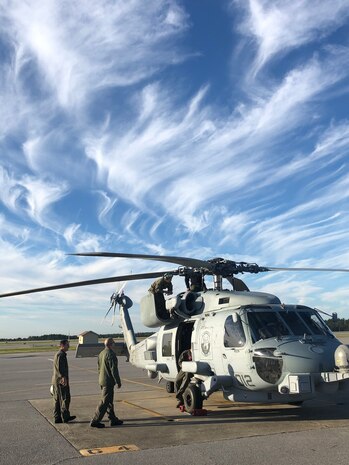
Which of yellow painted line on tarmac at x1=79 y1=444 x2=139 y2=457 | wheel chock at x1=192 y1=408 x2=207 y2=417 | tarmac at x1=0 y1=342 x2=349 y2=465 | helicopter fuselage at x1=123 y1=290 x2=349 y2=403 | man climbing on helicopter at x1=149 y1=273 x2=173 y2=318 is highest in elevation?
man climbing on helicopter at x1=149 y1=273 x2=173 y2=318

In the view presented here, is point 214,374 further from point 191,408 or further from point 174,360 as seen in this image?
point 174,360

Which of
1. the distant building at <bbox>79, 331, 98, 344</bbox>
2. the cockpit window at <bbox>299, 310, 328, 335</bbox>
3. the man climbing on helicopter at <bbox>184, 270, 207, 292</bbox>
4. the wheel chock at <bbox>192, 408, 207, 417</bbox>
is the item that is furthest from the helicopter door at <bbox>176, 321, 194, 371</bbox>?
the distant building at <bbox>79, 331, 98, 344</bbox>

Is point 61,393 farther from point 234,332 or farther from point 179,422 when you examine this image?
point 234,332

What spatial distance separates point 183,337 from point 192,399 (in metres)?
2.13

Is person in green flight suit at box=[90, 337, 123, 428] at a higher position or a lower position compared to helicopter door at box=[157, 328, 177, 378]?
lower

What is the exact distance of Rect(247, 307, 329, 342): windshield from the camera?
9.79m

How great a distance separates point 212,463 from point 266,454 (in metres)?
0.96

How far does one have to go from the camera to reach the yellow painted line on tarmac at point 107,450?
7.39m

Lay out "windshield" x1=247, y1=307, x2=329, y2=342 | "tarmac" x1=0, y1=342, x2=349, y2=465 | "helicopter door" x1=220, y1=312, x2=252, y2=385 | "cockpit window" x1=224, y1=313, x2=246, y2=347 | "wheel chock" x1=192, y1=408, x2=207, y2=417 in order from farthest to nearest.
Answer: "wheel chock" x1=192, y1=408, x2=207, y2=417, "cockpit window" x1=224, y1=313, x2=246, y2=347, "windshield" x1=247, y1=307, x2=329, y2=342, "helicopter door" x1=220, y1=312, x2=252, y2=385, "tarmac" x1=0, y1=342, x2=349, y2=465

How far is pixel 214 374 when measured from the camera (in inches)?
412

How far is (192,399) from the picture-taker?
10.5 metres

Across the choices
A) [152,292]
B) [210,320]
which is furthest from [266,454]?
[152,292]

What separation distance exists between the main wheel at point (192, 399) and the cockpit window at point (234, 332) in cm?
131

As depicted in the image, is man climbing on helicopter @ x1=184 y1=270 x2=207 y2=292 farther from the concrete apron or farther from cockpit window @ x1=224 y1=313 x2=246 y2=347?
the concrete apron
